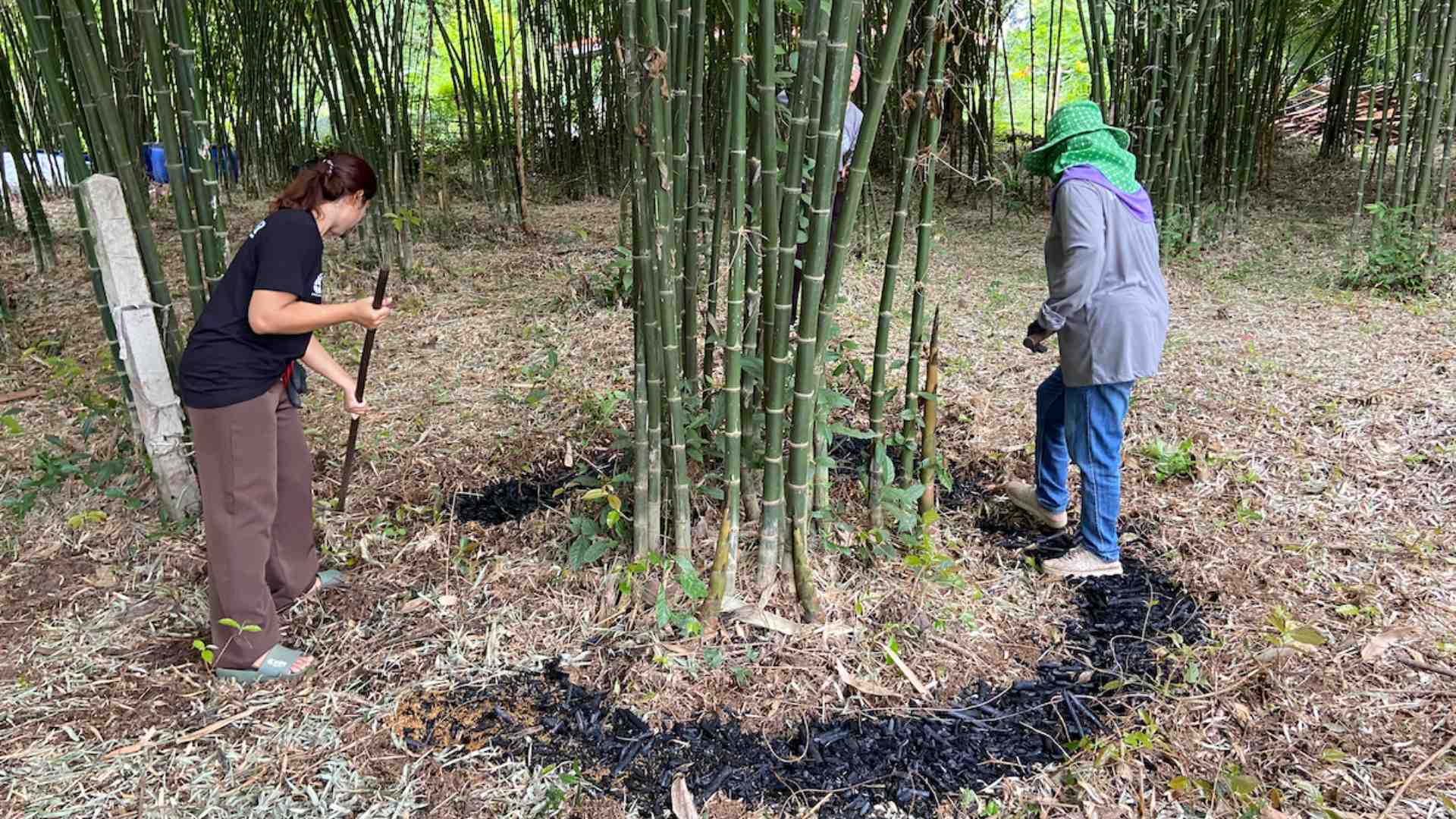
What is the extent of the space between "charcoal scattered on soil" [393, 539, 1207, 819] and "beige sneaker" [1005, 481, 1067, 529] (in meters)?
0.56

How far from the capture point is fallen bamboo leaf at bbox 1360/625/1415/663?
6.01 ft

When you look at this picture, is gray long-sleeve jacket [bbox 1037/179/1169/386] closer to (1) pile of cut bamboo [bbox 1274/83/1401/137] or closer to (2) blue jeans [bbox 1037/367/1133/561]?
(2) blue jeans [bbox 1037/367/1133/561]

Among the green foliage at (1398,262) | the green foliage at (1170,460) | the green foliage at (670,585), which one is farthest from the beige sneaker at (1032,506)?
the green foliage at (1398,262)

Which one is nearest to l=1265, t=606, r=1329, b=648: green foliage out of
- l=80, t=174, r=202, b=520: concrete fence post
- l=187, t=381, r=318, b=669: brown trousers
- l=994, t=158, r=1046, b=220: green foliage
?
l=187, t=381, r=318, b=669: brown trousers

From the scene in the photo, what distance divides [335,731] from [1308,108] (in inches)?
359

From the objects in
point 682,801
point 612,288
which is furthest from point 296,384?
point 612,288

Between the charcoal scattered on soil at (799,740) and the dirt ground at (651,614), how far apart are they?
4cm

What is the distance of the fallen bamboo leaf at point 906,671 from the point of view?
1.83 m

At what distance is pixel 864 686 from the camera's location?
1.82 meters

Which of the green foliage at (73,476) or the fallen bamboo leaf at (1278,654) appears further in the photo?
the green foliage at (73,476)

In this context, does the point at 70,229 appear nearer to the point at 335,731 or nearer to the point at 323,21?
the point at 323,21

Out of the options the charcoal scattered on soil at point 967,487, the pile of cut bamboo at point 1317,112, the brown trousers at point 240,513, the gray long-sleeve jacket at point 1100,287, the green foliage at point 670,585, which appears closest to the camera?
the brown trousers at point 240,513

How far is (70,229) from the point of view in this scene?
5.75 m

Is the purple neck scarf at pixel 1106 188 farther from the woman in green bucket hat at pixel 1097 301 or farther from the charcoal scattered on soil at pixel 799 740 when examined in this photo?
the charcoal scattered on soil at pixel 799 740
